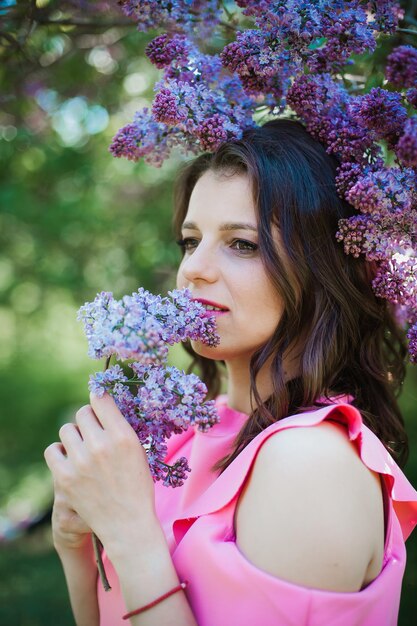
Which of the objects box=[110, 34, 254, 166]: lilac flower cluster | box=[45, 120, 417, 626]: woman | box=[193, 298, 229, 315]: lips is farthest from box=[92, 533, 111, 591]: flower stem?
box=[110, 34, 254, 166]: lilac flower cluster

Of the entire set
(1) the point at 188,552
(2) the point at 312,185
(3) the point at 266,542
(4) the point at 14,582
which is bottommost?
(4) the point at 14,582

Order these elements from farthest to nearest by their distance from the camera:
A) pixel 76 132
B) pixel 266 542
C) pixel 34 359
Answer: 1. pixel 34 359
2. pixel 76 132
3. pixel 266 542

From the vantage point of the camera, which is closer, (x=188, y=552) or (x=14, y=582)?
(x=188, y=552)

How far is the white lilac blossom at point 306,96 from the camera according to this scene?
164 cm

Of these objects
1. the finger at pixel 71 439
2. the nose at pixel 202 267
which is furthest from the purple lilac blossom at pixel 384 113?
the finger at pixel 71 439

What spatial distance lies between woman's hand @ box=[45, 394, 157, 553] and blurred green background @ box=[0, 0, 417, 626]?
52.1 inches

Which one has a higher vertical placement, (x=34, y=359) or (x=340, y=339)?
(x=340, y=339)

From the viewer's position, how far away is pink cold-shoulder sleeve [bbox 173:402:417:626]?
1403 millimetres

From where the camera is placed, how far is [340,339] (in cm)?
199

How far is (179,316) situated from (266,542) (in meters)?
0.62

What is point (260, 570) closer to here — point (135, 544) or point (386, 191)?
point (135, 544)

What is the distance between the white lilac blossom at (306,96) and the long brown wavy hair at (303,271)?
0.09 metres

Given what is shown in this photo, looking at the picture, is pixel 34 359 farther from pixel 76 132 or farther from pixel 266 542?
pixel 266 542

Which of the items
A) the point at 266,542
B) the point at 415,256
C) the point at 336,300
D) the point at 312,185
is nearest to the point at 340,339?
the point at 336,300
